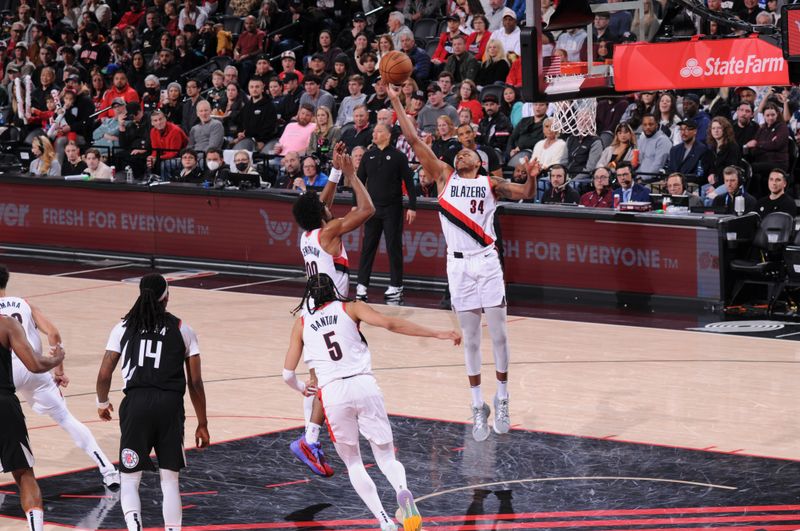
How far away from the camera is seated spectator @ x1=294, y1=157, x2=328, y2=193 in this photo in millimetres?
19516

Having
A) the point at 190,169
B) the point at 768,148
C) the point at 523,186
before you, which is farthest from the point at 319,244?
the point at 190,169

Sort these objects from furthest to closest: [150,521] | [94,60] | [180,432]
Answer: [94,60], [150,521], [180,432]

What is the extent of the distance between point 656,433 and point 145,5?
21.3 metres

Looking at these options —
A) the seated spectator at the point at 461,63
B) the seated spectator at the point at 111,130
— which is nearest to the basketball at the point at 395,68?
the seated spectator at the point at 461,63

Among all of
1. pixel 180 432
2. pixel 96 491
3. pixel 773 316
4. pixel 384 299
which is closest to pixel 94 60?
pixel 384 299

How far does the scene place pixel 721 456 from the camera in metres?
10.5

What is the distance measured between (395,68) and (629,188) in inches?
240

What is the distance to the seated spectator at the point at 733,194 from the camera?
55.6 feet

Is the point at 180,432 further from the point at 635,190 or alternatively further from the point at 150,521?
the point at 635,190

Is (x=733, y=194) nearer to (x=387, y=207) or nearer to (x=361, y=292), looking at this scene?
(x=387, y=207)

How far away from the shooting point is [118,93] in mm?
25547

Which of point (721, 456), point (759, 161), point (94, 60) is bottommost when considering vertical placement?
point (721, 456)

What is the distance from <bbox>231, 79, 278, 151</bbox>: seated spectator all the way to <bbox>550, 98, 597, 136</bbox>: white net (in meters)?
5.63

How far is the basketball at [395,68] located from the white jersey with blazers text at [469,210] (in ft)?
4.88
